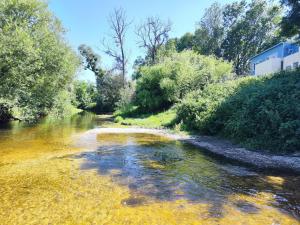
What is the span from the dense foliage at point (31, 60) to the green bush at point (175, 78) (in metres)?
9.61

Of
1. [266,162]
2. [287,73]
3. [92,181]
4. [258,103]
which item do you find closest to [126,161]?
[92,181]

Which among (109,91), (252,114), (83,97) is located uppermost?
(109,91)

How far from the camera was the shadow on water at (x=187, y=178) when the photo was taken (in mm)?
7012

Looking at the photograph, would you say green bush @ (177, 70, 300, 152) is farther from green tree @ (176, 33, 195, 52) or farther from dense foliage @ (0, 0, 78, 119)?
green tree @ (176, 33, 195, 52)

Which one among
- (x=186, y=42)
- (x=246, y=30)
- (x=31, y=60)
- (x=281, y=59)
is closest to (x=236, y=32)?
(x=246, y=30)

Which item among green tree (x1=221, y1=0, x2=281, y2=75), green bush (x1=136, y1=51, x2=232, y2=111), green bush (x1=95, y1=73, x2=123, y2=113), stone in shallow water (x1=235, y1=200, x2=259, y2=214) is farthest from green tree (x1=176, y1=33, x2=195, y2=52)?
stone in shallow water (x1=235, y1=200, x2=259, y2=214)

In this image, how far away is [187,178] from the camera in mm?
8867

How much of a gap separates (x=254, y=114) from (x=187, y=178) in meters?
6.98

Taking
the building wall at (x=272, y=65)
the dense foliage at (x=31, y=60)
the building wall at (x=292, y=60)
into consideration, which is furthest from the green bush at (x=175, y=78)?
the dense foliage at (x=31, y=60)

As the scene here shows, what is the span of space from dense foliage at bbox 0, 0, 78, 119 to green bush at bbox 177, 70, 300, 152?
10.9m

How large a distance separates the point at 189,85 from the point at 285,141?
18755 mm

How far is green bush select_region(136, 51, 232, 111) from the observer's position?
30297 millimetres

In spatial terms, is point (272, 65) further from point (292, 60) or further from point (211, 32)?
point (211, 32)

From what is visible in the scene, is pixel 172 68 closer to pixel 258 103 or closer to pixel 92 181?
pixel 258 103
